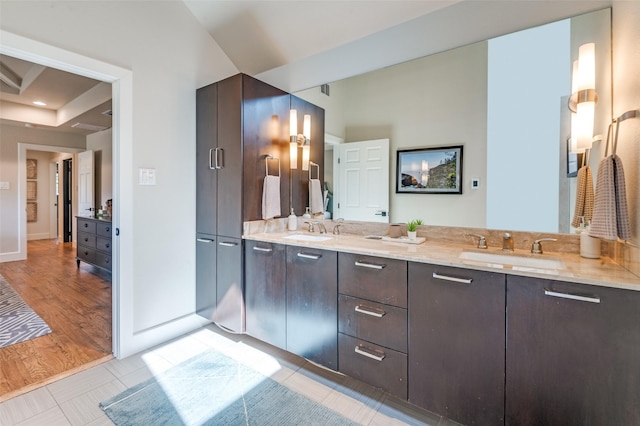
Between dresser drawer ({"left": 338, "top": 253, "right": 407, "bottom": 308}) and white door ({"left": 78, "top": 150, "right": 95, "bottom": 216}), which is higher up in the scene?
white door ({"left": 78, "top": 150, "right": 95, "bottom": 216})

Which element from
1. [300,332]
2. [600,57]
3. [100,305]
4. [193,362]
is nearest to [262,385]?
[300,332]

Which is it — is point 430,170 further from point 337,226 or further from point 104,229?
point 104,229

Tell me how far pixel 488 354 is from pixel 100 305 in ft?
11.8

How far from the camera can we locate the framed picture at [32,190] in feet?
22.5

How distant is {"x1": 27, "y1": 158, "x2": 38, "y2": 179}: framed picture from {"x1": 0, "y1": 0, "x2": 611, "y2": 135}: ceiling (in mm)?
4706

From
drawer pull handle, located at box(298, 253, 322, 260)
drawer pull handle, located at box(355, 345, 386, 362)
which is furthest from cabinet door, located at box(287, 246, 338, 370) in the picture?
drawer pull handle, located at box(355, 345, 386, 362)

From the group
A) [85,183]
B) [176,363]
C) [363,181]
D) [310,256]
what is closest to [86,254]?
[85,183]

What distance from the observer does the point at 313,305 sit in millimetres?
1916

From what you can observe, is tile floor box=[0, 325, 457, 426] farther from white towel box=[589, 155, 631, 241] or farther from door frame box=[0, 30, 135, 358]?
white towel box=[589, 155, 631, 241]

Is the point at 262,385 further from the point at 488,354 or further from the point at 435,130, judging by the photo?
the point at 435,130

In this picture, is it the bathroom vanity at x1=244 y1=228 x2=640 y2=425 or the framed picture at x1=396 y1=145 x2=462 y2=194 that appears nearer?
the bathroom vanity at x1=244 y1=228 x2=640 y2=425

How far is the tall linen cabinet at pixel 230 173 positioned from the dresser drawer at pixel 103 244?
88.0 inches

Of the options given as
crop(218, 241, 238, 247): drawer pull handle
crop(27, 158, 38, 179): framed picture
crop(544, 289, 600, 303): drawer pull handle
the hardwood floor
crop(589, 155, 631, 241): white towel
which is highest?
crop(27, 158, 38, 179): framed picture

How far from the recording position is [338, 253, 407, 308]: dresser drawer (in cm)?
158
